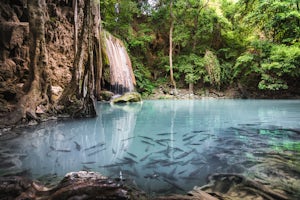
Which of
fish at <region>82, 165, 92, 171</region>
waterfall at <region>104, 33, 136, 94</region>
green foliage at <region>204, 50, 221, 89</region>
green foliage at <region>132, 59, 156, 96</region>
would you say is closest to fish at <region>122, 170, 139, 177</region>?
fish at <region>82, 165, 92, 171</region>

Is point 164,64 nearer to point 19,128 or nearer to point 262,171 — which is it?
point 19,128

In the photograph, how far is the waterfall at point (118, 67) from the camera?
547 inches

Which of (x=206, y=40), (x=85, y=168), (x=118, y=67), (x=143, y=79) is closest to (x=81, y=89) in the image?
(x=85, y=168)

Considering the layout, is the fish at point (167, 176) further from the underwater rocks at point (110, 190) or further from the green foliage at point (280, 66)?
the green foliage at point (280, 66)

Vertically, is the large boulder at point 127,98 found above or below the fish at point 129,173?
above

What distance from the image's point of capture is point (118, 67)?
14.4 m

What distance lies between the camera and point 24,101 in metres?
5.27

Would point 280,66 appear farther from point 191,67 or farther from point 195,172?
point 195,172

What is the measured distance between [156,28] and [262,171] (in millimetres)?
18554

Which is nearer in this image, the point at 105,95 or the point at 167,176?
the point at 167,176

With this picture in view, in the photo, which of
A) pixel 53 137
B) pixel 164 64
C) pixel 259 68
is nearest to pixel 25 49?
pixel 53 137

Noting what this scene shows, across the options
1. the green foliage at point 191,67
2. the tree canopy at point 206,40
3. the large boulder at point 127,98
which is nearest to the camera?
the large boulder at point 127,98

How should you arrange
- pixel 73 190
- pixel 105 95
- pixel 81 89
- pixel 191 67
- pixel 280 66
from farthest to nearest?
1. pixel 191 67
2. pixel 280 66
3. pixel 105 95
4. pixel 81 89
5. pixel 73 190

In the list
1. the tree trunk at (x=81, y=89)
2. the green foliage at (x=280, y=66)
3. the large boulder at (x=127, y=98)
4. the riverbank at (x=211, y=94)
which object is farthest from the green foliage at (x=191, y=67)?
the tree trunk at (x=81, y=89)
